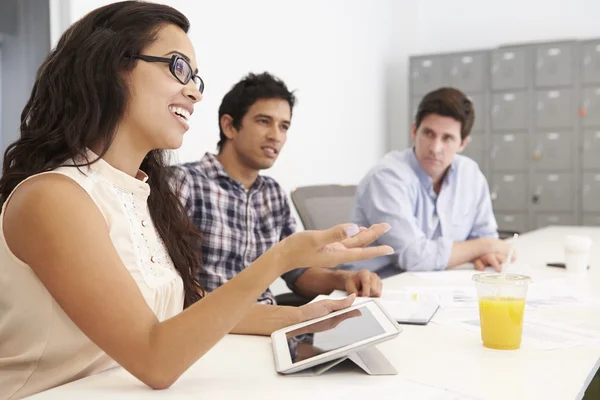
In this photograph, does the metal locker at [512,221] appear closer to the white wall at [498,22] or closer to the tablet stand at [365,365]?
the white wall at [498,22]

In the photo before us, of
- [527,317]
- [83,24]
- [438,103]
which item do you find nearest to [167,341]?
[83,24]

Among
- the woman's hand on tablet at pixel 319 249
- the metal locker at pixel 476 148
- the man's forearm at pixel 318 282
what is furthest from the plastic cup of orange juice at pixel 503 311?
the metal locker at pixel 476 148

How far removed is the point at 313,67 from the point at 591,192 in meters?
2.37

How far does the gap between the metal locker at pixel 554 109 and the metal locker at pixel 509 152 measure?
187 mm

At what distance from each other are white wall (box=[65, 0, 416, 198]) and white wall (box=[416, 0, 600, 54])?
0.25 m

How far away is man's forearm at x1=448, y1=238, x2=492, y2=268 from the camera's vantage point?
1.99 metres

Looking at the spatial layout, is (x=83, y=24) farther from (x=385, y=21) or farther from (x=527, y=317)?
(x=385, y=21)

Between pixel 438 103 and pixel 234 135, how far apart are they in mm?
791

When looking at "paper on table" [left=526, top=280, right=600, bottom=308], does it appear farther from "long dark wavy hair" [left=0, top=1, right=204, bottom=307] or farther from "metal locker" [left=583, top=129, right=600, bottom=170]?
"metal locker" [left=583, top=129, right=600, bottom=170]

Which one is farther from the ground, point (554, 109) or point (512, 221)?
point (554, 109)

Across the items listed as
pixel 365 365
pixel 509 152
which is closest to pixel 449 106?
pixel 365 365

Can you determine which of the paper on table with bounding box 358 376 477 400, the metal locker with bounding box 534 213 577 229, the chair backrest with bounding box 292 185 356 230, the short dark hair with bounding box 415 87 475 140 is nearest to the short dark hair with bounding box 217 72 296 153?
the chair backrest with bounding box 292 185 356 230

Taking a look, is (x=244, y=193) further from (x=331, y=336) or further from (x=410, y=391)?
(x=410, y=391)

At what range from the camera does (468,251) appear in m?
2.00
